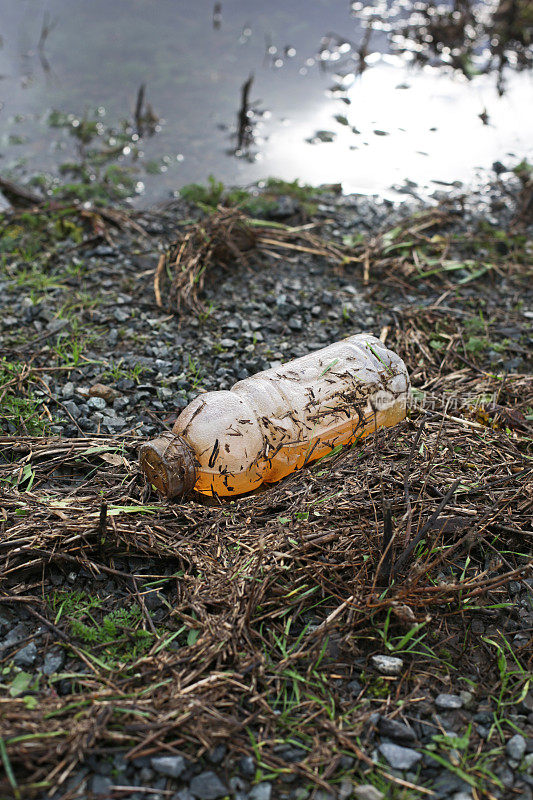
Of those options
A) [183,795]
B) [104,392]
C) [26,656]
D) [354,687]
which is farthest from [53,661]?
[104,392]

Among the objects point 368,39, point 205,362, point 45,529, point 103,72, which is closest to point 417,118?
point 368,39

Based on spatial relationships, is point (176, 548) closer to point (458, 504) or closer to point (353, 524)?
point (353, 524)

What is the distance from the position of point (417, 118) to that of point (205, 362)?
412 cm

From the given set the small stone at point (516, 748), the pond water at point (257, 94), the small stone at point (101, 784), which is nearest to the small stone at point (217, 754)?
the small stone at point (101, 784)

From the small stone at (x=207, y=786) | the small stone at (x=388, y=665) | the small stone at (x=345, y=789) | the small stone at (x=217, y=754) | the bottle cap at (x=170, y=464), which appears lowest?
the small stone at (x=207, y=786)

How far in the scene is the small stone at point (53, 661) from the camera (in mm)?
2037

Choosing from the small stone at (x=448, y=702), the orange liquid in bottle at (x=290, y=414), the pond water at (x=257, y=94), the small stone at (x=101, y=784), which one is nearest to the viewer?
the small stone at (x=101, y=784)

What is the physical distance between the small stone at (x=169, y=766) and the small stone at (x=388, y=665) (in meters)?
0.68

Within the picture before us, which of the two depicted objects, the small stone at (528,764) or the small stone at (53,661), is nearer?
the small stone at (528,764)

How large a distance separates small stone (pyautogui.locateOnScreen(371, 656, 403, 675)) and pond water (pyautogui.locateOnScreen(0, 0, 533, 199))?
4.21 m

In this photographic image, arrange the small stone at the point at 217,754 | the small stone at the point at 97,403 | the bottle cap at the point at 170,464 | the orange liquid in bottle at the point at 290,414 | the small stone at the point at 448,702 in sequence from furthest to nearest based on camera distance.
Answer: the small stone at the point at 97,403 → the orange liquid in bottle at the point at 290,414 → the bottle cap at the point at 170,464 → the small stone at the point at 448,702 → the small stone at the point at 217,754

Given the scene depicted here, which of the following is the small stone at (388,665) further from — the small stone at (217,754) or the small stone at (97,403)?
the small stone at (97,403)

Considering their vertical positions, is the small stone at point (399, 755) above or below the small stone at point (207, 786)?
above

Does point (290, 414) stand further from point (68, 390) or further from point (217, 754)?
point (217, 754)
